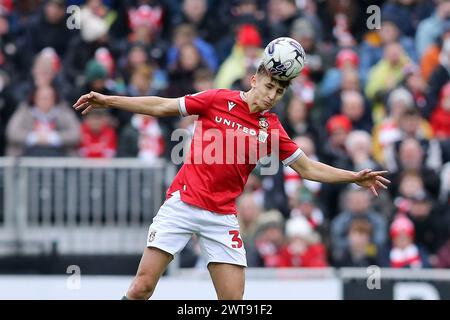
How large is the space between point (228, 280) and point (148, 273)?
1.97ft

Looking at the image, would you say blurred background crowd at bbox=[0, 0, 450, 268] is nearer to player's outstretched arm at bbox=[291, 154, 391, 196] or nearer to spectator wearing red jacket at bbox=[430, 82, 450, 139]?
spectator wearing red jacket at bbox=[430, 82, 450, 139]

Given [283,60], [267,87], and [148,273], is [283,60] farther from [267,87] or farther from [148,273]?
[148,273]

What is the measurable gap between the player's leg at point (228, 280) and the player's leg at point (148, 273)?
0.39m

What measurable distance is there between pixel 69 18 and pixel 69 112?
240 cm

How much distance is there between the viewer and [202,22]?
57.7 feet

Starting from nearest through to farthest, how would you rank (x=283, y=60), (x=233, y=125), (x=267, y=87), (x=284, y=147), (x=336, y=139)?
(x=283, y=60)
(x=267, y=87)
(x=233, y=125)
(x=284, y=147)
(x=336, y=139)

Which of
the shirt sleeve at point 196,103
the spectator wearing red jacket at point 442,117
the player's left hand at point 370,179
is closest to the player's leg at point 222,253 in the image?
the shirt sleeve at point 196,103

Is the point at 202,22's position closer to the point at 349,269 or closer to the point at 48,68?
the point at 48,68

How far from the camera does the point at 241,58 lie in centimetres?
1662

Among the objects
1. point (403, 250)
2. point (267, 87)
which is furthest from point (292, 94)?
point (267, 87)

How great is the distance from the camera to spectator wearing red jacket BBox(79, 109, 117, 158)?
1512 centimetres

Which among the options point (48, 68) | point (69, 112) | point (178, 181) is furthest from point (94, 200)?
point (178, 181)

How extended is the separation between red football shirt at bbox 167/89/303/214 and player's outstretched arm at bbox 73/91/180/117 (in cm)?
10
